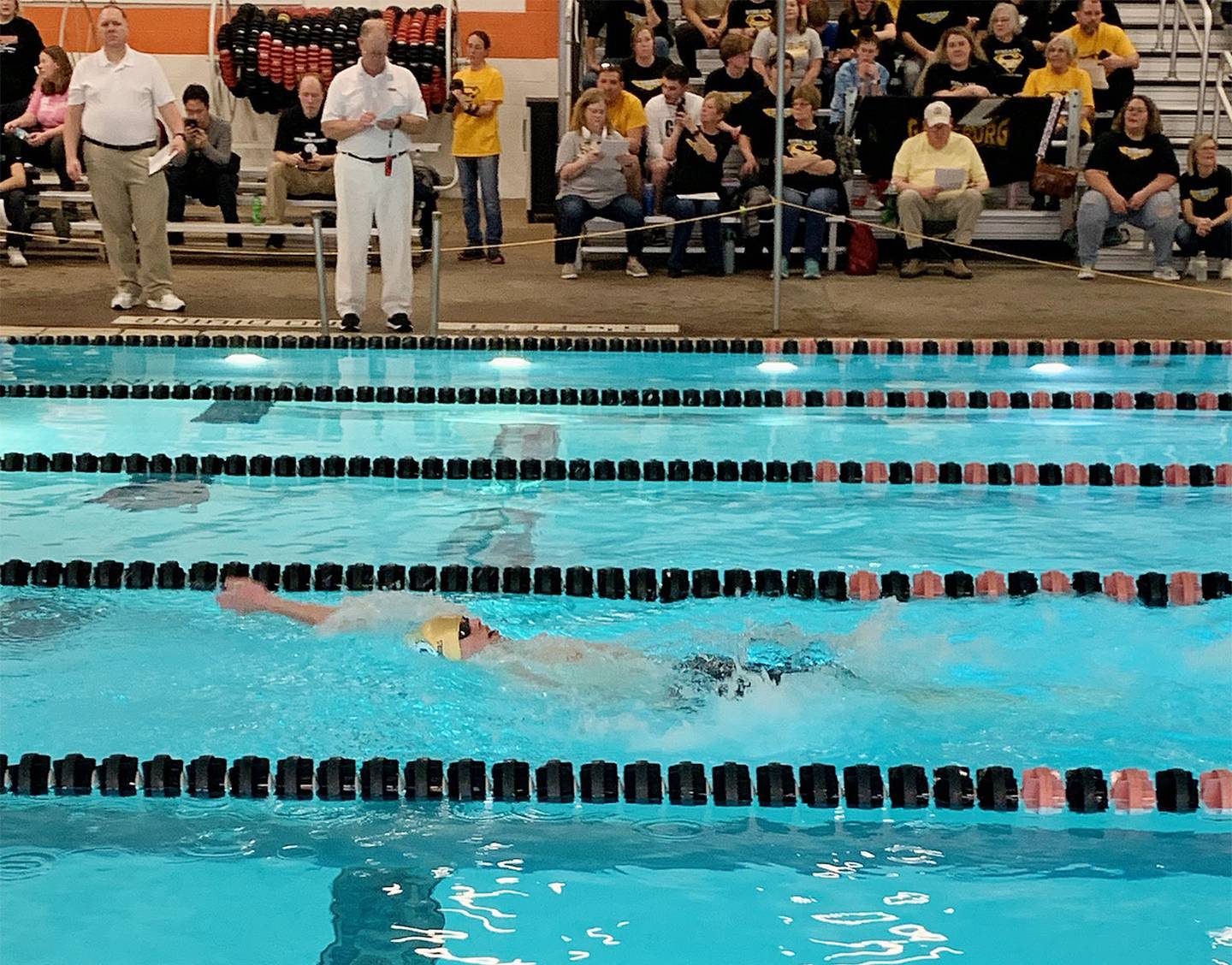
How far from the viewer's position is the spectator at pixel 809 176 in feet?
36.2

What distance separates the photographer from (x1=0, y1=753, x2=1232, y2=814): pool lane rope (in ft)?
12.7

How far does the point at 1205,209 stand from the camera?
10.9 metres

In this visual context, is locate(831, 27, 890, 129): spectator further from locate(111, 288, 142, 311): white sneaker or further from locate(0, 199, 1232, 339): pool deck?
locate(111, 288, 142, 311): white sneaker

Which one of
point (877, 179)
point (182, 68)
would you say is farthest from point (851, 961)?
point (182, 68)

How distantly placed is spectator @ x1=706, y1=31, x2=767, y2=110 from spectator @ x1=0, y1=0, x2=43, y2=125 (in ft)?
16.7

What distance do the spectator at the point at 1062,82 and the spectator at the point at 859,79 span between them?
1007 millimetres

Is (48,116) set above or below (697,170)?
above

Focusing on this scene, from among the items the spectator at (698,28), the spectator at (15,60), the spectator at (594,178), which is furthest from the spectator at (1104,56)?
the spectator at (15,60)

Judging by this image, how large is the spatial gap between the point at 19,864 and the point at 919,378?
19.3ft

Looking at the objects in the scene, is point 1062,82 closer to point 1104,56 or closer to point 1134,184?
point 1104,56

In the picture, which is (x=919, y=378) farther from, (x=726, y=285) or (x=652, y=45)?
(x=652, y=45)

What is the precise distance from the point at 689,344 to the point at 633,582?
3.59 metres

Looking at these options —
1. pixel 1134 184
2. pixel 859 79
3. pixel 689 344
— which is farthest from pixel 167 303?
pixel 1134 184

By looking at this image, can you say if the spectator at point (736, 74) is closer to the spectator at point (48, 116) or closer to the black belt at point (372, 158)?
the black belt at point (372, 158)
